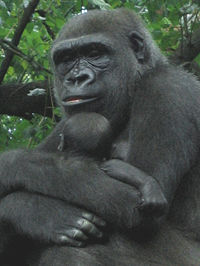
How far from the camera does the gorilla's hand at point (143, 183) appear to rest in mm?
3840

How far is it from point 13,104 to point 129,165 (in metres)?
3.50

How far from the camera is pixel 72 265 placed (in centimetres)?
389

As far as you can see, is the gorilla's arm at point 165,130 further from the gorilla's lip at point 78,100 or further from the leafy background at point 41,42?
the leafy background at point 41,42

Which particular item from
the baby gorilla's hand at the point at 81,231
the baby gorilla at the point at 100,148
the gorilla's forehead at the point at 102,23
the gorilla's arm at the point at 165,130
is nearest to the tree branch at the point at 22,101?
the gorilla's forehead at the point at 102,23

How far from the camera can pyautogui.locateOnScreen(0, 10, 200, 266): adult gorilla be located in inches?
159

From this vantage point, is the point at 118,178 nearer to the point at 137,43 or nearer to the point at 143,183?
the point at 143,183

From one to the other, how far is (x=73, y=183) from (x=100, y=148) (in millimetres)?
343

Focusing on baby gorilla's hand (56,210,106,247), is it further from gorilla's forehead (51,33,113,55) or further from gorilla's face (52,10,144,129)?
gorilla's forehead (51,33,113,55)

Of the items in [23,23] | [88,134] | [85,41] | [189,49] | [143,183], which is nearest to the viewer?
[143,183]

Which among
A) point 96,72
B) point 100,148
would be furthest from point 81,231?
point 96,72

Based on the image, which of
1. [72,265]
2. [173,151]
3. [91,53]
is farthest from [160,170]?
[91,53]

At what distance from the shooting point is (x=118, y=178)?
4.10 meters

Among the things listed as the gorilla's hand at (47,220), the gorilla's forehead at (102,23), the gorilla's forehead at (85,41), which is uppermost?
the gorilla's forehead at (102,23)

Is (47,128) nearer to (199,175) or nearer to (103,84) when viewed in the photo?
(103,84)
